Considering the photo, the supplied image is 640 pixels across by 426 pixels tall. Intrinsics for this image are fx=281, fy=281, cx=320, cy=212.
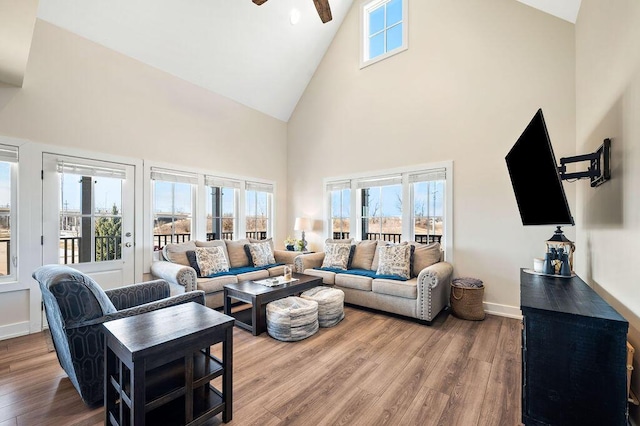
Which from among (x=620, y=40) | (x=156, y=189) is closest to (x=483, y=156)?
(x=620, y=40)

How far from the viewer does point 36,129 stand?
3.12 m

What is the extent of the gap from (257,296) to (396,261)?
192cm

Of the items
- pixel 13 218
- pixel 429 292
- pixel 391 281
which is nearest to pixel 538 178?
pixel 429 292

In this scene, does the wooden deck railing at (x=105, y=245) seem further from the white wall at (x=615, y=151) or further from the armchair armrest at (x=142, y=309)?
the white wall at (x=615, y=151)

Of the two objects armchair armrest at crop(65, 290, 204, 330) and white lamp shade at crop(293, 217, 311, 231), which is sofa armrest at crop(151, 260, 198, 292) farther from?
white lamp shade at crop(293, 217, 311, 231)

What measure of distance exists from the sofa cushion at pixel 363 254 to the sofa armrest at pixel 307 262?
599 millimetres

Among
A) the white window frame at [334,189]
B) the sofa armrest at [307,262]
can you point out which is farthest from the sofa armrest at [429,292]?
the white window frame at [334,189]

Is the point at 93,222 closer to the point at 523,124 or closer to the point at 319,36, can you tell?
the point at 319,36

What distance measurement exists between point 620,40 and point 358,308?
3.55m

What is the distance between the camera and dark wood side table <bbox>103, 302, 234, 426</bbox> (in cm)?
140

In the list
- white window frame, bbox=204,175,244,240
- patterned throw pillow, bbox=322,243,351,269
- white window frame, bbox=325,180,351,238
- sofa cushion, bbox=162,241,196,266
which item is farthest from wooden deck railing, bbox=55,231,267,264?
white window frame, bbox=325,180,351,238

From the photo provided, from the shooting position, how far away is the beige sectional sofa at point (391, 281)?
3.31m

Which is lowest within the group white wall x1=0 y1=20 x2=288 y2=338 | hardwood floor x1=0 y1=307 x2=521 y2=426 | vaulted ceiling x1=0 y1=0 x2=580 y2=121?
hardwood floor x1=0 y1=307 x2=521 y2=426

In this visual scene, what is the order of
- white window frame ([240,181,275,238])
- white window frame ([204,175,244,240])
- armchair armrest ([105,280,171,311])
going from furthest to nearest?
white window frame ([240,181,275,238]) → white window frame ([204,175,244,240]) → armchair armrest ([105,280,171,311])
